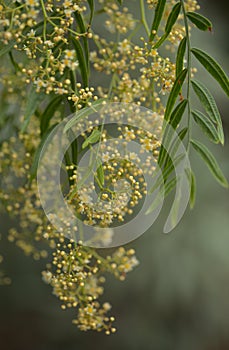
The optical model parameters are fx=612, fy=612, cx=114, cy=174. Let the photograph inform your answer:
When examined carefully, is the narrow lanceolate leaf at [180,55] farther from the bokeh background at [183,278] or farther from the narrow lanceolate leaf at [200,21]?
the bokeh background at [183,278]

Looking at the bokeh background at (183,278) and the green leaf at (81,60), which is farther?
the bokeh background at (183,278)

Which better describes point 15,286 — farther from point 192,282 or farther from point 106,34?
point 106,34

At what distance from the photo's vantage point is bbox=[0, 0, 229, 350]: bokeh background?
1.82 meters

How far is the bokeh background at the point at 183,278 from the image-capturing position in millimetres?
1822

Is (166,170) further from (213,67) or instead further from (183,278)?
(183,278)

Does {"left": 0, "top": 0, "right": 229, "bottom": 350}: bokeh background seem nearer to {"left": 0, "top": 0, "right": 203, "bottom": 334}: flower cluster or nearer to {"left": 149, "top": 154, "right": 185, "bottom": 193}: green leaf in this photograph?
{"left": 0, "top": 0, "right": 203, "bottom": 334}: flower cluster

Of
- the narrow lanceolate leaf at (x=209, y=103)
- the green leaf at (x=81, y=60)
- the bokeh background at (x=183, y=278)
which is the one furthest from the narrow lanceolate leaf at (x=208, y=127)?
the bokeh background at (x=183, y=278)

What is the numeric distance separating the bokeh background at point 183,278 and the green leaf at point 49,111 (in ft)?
3.50

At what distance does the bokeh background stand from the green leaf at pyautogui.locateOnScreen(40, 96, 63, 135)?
42.0 inches

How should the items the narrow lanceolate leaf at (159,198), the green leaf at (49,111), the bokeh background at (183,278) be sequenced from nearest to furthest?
1. the narrow lanceolate leaf at (159,198)
2. the green leaf at (49,111)
3. the bokeh background at (183,278)

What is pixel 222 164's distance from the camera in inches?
70.3

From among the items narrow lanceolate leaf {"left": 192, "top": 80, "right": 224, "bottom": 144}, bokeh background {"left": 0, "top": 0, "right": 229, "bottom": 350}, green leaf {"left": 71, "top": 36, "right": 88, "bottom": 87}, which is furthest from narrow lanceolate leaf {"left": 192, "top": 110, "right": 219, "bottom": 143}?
bokeh background {"left": 0, "top": 0, "right": 229, "bottom": 350}

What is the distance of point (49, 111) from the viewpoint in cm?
71

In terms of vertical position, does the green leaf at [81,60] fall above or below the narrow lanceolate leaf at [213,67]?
above
